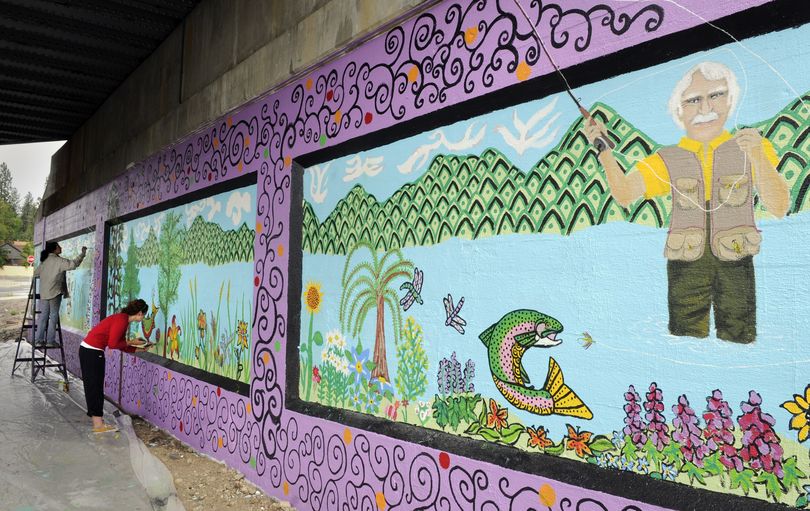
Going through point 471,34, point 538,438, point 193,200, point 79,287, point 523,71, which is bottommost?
point 538,438

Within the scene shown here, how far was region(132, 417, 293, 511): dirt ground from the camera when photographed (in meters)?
4.19

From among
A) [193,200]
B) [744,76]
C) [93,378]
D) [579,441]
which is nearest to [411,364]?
[579,441]

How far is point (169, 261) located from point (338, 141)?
147 inches

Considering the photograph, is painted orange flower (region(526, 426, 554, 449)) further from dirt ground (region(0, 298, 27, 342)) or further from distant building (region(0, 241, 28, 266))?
distant building (region(0, 241, 28, 266))

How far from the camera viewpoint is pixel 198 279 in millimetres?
5953

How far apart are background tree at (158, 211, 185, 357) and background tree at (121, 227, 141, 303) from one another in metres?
0.91

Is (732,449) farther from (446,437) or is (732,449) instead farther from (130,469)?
(130,469)

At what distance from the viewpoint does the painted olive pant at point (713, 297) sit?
1972 millimetres

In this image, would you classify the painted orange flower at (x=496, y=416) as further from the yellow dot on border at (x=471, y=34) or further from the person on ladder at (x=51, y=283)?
the person on ladder at (x=51, y=283)

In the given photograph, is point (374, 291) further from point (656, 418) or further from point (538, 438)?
point (656, 418)

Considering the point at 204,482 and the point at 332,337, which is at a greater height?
the point at 332,337

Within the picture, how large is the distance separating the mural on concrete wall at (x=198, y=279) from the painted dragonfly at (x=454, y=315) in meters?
2.43

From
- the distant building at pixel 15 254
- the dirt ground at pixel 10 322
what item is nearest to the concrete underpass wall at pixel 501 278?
the dirt ground at pixel 10 322

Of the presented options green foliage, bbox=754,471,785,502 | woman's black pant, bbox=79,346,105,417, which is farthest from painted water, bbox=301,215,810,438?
woman's black pant, bbox=79,346,105,417
